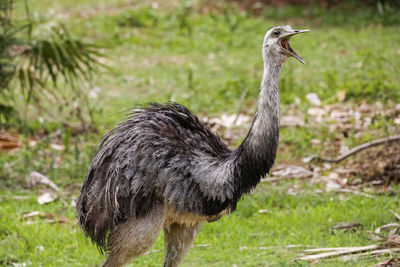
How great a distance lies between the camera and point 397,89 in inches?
374

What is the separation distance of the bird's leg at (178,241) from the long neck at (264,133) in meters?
0.63

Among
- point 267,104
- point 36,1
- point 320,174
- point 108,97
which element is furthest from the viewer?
point 36,1

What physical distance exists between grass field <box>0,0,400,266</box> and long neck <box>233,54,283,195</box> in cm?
120

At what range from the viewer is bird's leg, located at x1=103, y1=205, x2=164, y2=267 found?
494 centimetres

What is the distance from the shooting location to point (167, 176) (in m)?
5.00

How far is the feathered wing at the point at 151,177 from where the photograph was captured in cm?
497

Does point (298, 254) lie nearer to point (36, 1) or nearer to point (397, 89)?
point (397, 89)

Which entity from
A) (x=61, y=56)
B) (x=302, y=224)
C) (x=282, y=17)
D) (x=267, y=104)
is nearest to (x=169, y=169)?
(x=267, y=104)

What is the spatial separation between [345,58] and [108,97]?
12.3 feet

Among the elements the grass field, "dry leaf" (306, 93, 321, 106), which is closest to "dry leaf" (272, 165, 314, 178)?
the grass field

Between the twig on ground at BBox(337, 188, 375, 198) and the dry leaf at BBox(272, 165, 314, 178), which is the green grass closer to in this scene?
the twig on ground at BBox(337, 188, 375, 198)

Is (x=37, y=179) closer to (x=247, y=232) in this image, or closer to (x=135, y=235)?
(x=247, y=232)

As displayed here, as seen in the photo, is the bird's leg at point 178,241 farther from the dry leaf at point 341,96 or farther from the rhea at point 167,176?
the dry leaf at point 341,96

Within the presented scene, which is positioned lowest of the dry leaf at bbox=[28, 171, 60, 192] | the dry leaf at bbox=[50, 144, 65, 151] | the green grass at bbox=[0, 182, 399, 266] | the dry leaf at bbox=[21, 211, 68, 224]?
the green grass at bbox=[0, 182, 399, 266]
